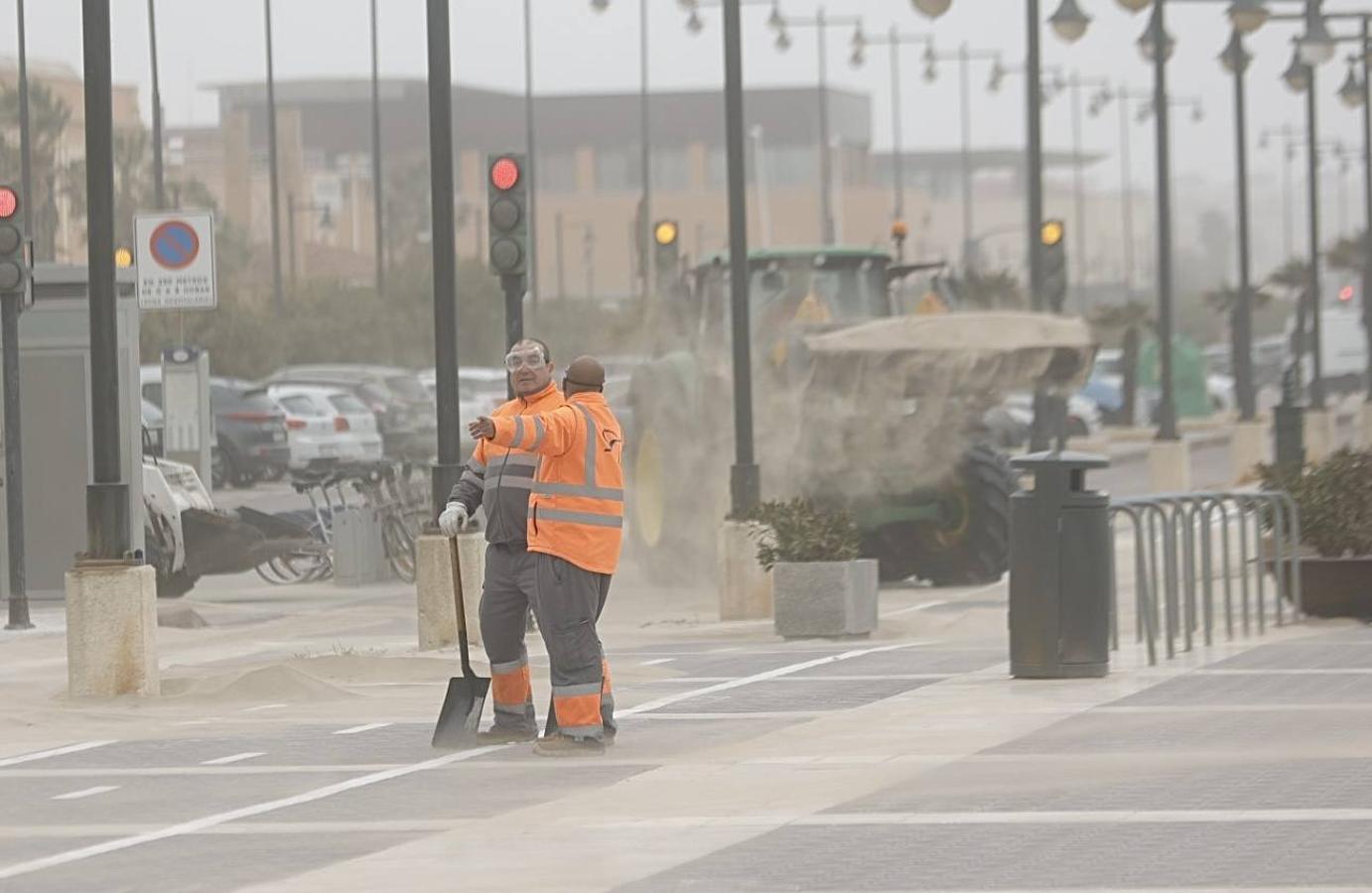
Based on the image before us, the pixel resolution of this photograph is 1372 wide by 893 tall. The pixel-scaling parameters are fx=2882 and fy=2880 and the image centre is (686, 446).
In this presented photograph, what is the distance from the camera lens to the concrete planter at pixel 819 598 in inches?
784

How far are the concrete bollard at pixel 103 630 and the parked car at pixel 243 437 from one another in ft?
63.1

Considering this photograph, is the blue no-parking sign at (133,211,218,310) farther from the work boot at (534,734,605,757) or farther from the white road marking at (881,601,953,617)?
the work boot at (534,734,605,757)

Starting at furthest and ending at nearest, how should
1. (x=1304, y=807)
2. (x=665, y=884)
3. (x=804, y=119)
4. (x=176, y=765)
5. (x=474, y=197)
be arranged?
(x=804, y=119) < (x=474, y=197) < (x=176, y=765) < (x=1304, y=807) < (x=665, y=884)

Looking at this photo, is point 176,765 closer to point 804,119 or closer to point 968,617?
point 968,617

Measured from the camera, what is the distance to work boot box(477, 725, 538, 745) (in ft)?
45.6

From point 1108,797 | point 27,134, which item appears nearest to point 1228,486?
point 27,134

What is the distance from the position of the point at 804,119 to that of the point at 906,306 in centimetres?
11112

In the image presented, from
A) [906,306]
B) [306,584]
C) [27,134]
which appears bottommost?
[306,584]

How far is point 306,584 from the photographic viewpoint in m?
27.1

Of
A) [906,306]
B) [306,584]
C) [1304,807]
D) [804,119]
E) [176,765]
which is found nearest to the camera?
[1304,807]

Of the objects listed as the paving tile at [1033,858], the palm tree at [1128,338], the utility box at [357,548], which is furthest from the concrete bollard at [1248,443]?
the paving tile at [1033,858]

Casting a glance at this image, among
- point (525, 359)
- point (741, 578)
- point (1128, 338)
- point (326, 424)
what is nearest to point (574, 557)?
point (525, 359)

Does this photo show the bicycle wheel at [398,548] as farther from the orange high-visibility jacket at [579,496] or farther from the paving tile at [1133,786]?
the paving tile at [1133,786]

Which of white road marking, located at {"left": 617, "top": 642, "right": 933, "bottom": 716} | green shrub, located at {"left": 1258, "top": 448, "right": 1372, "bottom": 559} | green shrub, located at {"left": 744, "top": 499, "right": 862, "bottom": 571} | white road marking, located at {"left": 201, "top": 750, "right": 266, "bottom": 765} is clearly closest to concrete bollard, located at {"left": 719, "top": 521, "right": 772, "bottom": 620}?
green shrub, located at {"left": 744, "top": 499, "right": 862, "bottom": 571}
